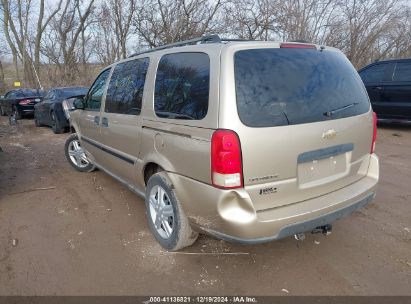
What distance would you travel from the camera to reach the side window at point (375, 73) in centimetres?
915

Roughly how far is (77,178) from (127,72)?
264 centimetres

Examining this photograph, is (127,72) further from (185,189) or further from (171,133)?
(185,189)

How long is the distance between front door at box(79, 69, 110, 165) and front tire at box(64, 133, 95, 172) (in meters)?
0.56

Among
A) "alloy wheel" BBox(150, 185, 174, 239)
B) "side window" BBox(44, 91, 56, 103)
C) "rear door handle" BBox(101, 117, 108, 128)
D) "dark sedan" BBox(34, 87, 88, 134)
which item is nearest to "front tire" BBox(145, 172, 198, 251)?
"alloy wheel" BBox(150, 185, 174, 239)

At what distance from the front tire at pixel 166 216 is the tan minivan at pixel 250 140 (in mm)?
12

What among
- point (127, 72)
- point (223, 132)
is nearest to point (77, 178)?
point (127, 72)

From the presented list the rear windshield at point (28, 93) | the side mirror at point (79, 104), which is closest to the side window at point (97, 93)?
the side mirror at point (79, 104)

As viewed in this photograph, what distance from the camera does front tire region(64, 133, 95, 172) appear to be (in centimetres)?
592

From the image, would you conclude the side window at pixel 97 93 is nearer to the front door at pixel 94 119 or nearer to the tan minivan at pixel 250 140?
the front door at pixel 94 119

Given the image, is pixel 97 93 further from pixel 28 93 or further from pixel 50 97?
pixel 28 93

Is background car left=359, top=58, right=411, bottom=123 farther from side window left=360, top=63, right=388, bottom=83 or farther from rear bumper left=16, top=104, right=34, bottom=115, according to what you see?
rear bumper left=16, top=104, right=34, bottom=115

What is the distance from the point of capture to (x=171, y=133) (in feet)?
9.82

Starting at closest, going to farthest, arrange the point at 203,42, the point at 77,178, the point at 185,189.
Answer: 1. the point at 185,189
2. the point at 203,42
3. the point at 77,178

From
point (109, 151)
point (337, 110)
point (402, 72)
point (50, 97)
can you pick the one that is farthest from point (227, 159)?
point (50, 97)
